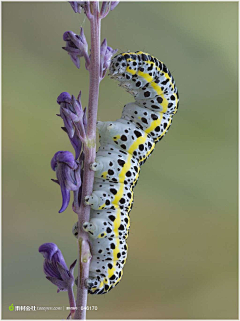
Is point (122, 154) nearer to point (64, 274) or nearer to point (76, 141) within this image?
point (76, 141)

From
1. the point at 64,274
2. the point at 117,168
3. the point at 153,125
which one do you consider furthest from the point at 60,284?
the point at 153,125

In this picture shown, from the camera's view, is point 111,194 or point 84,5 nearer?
point 84,5

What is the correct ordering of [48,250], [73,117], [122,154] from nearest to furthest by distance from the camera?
[73,117] < [48,250] < [122,154]

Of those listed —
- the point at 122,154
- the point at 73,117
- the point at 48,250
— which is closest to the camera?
the point at 73,117

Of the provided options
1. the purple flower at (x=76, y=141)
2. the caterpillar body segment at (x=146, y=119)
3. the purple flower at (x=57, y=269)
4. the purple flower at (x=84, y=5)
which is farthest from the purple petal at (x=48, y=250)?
the purple flower at (x=84, y=5)

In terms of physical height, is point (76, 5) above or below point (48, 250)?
above

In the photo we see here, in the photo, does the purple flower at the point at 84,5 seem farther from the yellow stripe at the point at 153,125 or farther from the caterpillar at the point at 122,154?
the yellow stripe at the point at 153,125

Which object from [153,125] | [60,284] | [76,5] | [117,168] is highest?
[76,5]
